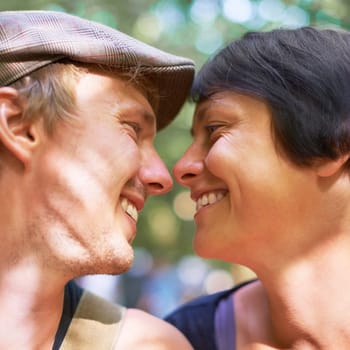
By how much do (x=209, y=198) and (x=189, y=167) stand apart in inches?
5.1

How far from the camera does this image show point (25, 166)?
2.06 metres

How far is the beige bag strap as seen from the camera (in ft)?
6.75

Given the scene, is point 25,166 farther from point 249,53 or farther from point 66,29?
point 249,53

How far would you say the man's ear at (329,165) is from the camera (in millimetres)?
2203

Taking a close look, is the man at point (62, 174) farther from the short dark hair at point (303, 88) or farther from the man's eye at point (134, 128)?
the short dark hair at point (303, 88)

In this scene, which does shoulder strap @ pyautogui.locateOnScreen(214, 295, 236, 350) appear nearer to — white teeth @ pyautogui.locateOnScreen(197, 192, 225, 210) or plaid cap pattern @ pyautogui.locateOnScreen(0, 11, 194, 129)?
white teeth @ pyautogui.locateOnScreen(197, 192, 225, 210)

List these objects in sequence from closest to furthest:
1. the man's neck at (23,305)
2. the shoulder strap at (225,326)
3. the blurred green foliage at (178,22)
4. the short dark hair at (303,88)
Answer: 1. the man's neck at (23,305)
2. the short dark hair at (303,88)
3. the shoulder strap at (225,326)
4. the blurred green foliage at (178,22)

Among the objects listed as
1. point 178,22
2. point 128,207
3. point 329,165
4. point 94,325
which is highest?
point 329,165

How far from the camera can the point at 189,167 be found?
7.72ft

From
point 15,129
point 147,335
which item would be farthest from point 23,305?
point 15,129

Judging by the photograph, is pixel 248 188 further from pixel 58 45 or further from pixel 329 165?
pixel 58 45

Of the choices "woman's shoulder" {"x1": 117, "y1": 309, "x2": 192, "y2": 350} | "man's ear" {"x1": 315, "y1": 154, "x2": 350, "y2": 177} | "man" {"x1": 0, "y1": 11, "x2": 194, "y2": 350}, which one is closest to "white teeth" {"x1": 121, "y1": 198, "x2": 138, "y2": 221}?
"man" {"x1": 0, "y1": 11, "x2": 194, "y2": 350}

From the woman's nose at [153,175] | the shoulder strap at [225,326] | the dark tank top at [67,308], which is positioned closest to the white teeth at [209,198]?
the woman's nose at [153,175]

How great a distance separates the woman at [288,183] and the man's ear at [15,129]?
0.61 meters
